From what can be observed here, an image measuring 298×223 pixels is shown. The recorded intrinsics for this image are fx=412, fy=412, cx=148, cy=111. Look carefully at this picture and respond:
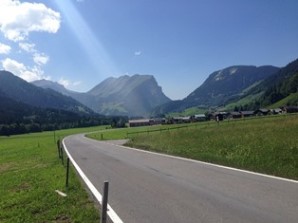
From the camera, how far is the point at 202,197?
37.7 ft

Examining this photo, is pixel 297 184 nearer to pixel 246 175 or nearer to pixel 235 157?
pixel 246 175

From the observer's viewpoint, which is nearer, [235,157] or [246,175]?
[246,175]

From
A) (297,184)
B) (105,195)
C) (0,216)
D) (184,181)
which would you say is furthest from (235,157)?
(105,195)

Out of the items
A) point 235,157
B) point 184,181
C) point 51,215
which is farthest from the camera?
point 235,157

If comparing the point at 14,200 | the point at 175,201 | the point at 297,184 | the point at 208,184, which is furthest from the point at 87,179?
the point at 297,184

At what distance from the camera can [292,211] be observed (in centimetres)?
908

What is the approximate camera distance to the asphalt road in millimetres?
9141

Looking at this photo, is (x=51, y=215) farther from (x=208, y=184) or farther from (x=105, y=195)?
(x=208, y=184)

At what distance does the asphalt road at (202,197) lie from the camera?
914 centimetres

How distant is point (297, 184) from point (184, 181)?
13.0 feet

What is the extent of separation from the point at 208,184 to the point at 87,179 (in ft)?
19.7

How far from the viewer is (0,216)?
1137 centimetres

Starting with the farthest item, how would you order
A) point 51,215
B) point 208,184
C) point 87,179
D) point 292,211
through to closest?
point 87,179
point 208,184
point 51,215
point 292,211

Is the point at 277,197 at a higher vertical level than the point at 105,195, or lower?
lower
